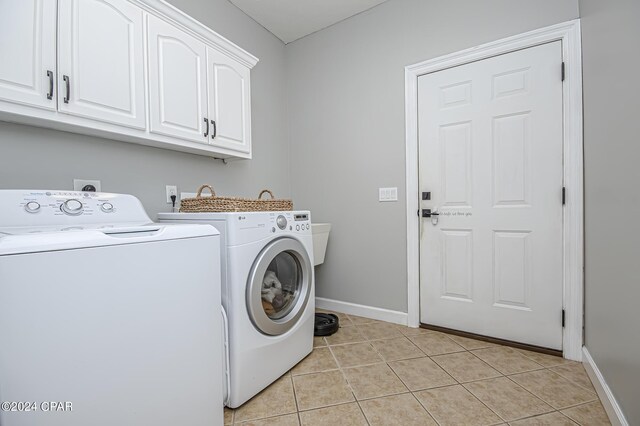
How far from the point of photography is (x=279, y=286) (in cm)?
166

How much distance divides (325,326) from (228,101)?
1718 mm

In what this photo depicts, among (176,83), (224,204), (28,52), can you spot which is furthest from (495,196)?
(28,52)

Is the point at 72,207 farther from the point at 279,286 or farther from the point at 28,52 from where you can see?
the point at 279,286

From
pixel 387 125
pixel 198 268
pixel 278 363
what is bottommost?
pixel 278 363

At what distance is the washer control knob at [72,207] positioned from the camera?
3.69 ft

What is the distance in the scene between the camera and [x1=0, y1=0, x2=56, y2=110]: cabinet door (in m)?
1.03

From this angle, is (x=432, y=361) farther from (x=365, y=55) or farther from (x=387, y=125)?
(x=365, y=55)

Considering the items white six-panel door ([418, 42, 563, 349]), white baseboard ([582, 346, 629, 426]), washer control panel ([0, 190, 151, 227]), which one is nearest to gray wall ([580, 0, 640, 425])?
white baseboard ([582, 346, 629, 426])

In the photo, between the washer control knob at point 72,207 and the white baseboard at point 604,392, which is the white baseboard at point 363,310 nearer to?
the white baseboard at point 604,392

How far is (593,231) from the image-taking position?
148cm

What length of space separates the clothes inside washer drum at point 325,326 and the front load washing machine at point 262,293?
0.99 feet

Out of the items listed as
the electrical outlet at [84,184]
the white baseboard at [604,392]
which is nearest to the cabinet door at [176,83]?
the electrical outlet at [84,184]

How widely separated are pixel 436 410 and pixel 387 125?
189 centimetres

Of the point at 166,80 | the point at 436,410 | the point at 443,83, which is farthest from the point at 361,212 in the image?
the point at 166,80
